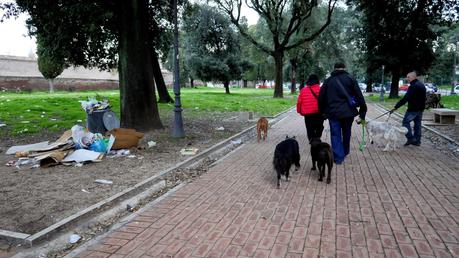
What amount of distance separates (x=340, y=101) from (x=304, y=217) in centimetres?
309

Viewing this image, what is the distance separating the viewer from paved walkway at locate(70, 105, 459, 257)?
379 cm

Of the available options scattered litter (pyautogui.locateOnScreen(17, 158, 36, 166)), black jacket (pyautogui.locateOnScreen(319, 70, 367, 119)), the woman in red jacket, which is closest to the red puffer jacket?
the woman in red jacket

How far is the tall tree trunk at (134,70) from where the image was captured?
10.8 m

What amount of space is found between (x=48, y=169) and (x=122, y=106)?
4394mm

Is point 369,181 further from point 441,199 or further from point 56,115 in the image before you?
point 56,115

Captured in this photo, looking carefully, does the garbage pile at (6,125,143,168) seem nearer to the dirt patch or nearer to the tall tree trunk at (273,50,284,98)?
the dirt patch

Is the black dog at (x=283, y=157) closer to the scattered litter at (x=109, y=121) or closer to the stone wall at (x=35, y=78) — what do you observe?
the scattered litter at (x=109, y=121)

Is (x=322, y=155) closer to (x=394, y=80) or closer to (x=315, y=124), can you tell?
(x=315, y=124)

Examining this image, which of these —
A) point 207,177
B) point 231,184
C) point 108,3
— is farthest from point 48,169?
point 108,3

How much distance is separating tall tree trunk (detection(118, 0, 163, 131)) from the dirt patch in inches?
60.7

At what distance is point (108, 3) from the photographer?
38.1 feet

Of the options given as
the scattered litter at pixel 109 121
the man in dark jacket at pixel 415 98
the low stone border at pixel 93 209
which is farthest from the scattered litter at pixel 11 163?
the man in dark jacket at pixel 415 98

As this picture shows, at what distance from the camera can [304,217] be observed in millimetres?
4594

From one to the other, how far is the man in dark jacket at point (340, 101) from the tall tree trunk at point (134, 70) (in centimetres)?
622
